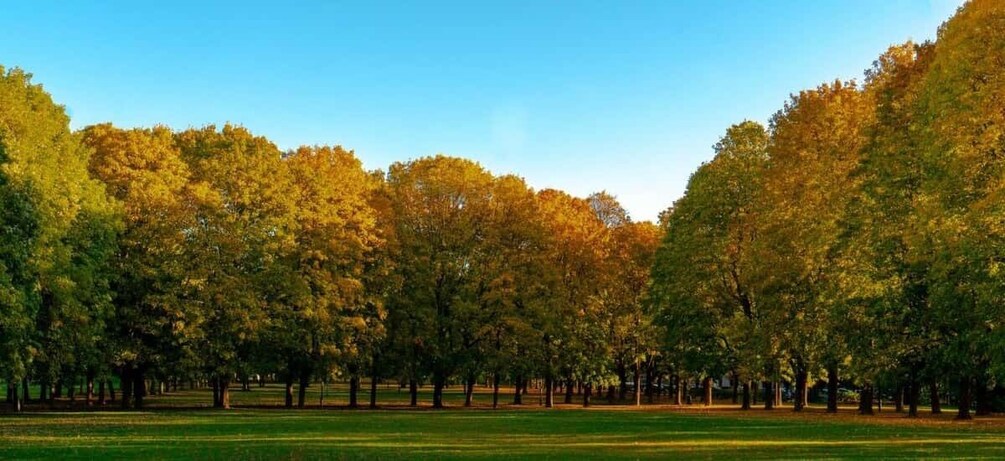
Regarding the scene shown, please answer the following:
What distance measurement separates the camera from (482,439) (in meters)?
32.8

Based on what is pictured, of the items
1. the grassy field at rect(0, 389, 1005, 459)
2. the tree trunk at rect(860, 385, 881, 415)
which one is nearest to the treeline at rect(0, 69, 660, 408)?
the grassy field at rect(0, 389, 1005, 459)

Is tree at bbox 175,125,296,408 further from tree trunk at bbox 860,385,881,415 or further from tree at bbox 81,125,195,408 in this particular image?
tree trunk at bbox 860,385,881,415

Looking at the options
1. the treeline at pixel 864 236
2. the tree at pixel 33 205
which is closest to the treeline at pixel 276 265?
the tree at pixel 33 205

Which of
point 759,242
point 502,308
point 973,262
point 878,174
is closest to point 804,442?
point 973,262

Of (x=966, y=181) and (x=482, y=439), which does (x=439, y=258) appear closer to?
(x=482, y=439)

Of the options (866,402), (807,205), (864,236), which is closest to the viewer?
(864,236)

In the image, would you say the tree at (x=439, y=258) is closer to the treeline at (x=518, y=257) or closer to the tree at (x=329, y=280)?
the treeline at (x=518, y=257)

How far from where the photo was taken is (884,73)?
49344 mm

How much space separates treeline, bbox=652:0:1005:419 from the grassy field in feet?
16.2

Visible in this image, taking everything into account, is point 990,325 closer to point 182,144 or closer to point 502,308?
point 502,308

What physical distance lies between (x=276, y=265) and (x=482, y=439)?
110ft

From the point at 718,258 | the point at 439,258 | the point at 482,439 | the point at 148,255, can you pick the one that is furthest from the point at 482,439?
the point at 439,258

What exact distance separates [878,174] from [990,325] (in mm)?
10620

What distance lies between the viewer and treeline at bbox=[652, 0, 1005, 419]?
35.4 metres
